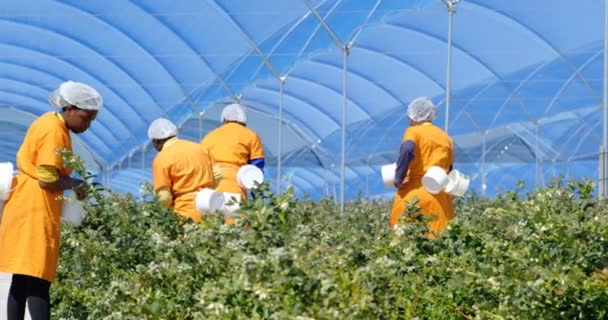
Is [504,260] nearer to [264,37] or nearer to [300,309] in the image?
[300,309]

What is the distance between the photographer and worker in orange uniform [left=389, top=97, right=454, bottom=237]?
30.3ft

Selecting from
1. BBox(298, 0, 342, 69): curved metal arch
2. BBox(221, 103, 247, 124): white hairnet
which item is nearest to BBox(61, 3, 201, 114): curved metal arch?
BBox(298, 0, 342, 69): curved metal arch

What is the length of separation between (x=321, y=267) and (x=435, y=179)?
4869mm

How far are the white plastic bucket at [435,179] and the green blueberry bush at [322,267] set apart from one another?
1.96 meters

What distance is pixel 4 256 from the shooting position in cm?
666

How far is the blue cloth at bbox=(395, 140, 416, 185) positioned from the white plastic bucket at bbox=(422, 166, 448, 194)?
0.54 feet

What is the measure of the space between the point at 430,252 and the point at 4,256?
7.05ft

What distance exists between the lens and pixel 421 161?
940 cm

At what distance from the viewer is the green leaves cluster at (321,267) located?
4.28 metres

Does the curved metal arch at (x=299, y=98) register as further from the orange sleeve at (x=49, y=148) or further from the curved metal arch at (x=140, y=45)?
the orange sleeve at (x=49, y=148)

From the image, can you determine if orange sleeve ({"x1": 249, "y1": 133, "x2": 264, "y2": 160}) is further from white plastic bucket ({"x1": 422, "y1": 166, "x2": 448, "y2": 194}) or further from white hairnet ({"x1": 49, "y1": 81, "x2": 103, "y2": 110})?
white hairnet ({"x1": 49, "y1": 81, "x2": 103, "y2": 110})

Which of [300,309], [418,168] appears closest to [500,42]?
[418,168]

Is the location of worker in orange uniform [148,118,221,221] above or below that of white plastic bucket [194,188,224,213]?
above

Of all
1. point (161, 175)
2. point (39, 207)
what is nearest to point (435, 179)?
point (161, 175)
